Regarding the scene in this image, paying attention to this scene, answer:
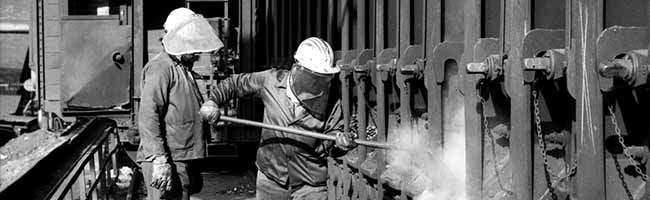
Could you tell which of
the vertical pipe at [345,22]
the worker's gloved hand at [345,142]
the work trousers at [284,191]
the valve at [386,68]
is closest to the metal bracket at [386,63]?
the valve at [386,68]

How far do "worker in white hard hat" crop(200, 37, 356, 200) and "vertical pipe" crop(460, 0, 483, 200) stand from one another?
1.70 m

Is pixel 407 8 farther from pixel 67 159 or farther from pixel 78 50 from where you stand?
pixel 78 50

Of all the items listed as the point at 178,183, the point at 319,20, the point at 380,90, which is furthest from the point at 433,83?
the point at 319,20

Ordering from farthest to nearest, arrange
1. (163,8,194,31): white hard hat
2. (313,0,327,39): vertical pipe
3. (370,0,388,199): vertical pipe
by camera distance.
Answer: (313,0,327,39): vertical pipe
(163,8,194,31): white hard hat
(370,0,388,199): vertical pipe

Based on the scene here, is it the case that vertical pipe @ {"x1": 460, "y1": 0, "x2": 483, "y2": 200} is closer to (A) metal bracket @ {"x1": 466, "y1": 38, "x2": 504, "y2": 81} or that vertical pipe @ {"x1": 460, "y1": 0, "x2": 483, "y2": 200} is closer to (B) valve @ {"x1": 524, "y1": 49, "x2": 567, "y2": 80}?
(A) metal bracket @ {"x1": 466, "y1": 38, "x2": 504, "y2": 81}

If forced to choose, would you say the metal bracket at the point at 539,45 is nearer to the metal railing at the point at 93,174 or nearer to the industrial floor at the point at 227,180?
the metal railing at the point at 93,174

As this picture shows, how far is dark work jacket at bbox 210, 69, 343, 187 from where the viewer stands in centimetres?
655

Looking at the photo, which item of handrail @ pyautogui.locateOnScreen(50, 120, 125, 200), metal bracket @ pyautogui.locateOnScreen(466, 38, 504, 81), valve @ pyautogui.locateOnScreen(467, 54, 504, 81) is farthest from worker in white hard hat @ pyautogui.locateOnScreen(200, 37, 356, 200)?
valve @ pyautogui.locateOnScreen(467, 54, 504, 81)

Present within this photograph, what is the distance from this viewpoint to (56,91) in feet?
44.5

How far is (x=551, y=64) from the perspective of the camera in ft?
12.0

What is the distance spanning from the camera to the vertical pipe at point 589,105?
11.0ft

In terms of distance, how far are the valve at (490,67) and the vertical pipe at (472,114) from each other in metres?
0.27

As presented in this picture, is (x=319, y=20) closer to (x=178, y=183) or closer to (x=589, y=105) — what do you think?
(x=178, y=183)

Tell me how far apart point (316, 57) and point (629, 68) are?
3.37 m
